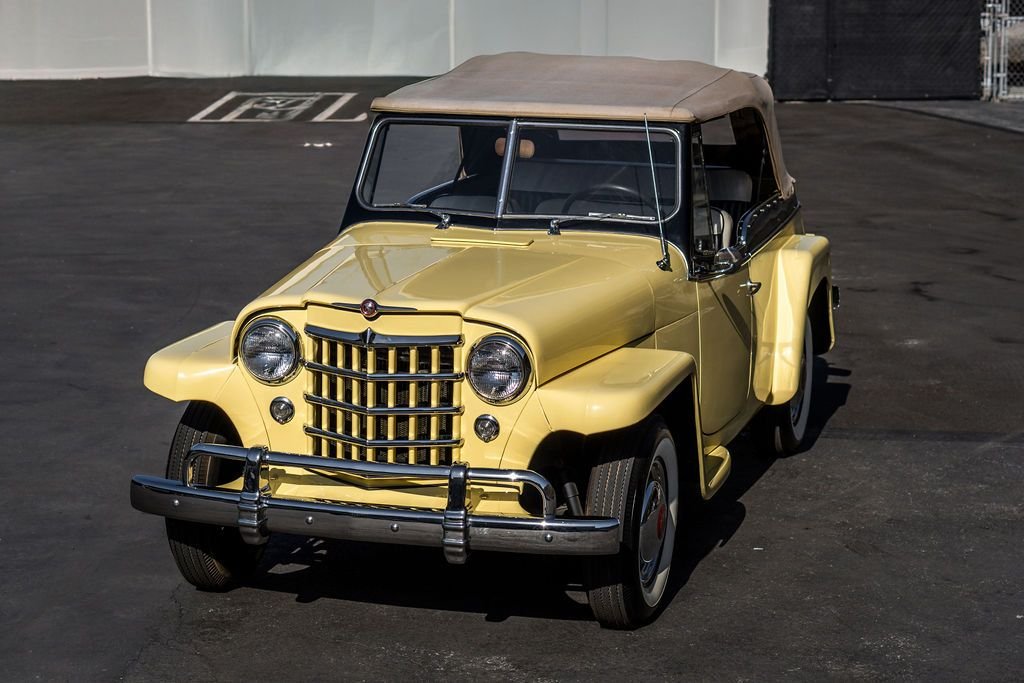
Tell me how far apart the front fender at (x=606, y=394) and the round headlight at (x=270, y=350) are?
0.94 meters

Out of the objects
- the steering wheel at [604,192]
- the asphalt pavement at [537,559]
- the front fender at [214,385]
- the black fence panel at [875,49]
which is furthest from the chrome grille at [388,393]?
the black fence panel at [875,49]

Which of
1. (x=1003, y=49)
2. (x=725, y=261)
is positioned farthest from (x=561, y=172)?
(x=1003, y=49)

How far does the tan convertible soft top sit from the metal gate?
1848cm

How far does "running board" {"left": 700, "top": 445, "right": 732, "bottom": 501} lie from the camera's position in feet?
19.8

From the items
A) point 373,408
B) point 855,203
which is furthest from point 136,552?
point 855,203

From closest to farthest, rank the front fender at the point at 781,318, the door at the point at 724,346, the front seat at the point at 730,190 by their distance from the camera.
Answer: the door at the point at 724,346, the front fender at the point at 781,318, the front seat at the point at 730,190

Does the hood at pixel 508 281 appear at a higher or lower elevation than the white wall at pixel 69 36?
higher

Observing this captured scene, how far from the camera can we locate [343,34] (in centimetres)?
2711

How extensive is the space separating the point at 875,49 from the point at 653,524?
66.5 feet

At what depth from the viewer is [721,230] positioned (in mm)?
7051

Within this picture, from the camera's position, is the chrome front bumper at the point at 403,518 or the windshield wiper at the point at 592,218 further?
the windshield wiper at the point at 592,218

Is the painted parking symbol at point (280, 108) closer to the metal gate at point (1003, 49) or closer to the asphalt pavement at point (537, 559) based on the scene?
the asphalt pavement at point (537, 559)

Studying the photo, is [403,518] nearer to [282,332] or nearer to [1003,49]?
[282,332]

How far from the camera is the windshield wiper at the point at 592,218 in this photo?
6.40 m
